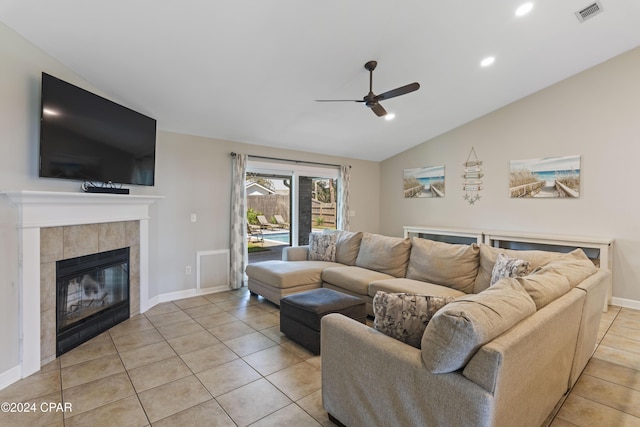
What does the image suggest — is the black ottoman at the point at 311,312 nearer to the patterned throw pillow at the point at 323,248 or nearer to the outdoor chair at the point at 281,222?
the patterned throw pillow at the point at 323,248

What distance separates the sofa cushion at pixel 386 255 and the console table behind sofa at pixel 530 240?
1853 millimetres

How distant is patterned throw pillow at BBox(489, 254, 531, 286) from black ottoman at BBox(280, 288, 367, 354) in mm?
1275

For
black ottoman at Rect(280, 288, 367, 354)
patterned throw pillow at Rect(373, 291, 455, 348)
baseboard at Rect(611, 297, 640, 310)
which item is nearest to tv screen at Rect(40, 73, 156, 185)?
black ottoman at Rect(280, 288, 367, 354)

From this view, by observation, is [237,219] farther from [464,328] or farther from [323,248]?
[464,328]

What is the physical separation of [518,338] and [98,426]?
2.43 metres

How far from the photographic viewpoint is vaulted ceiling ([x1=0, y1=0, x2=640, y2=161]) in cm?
251

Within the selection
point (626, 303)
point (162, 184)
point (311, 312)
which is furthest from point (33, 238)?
point (626, 303)

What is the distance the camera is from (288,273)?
13.1 feet

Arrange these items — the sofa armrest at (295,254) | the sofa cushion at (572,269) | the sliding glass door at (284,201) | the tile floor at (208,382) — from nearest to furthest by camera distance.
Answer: the tile floor at (208,382)
the sofa cushion at (572,269)
the sofa armrest at (295,254)
the sliding glass door at (284,201)

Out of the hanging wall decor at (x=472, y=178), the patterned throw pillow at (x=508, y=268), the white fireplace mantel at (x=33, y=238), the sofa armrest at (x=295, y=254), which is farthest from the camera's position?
the hanging wall decor at (x=472, y=178)

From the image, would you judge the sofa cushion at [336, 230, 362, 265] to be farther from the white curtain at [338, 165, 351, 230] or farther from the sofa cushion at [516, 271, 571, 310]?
the sofa cushion at [516, 271, 571, 310]

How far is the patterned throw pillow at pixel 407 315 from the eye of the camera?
1.62 meters

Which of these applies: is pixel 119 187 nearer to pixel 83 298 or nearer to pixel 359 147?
pixel 83 298

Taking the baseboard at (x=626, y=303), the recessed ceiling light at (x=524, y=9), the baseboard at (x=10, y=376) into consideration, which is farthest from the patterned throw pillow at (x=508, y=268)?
the baseboard at (x=10, y=376)
